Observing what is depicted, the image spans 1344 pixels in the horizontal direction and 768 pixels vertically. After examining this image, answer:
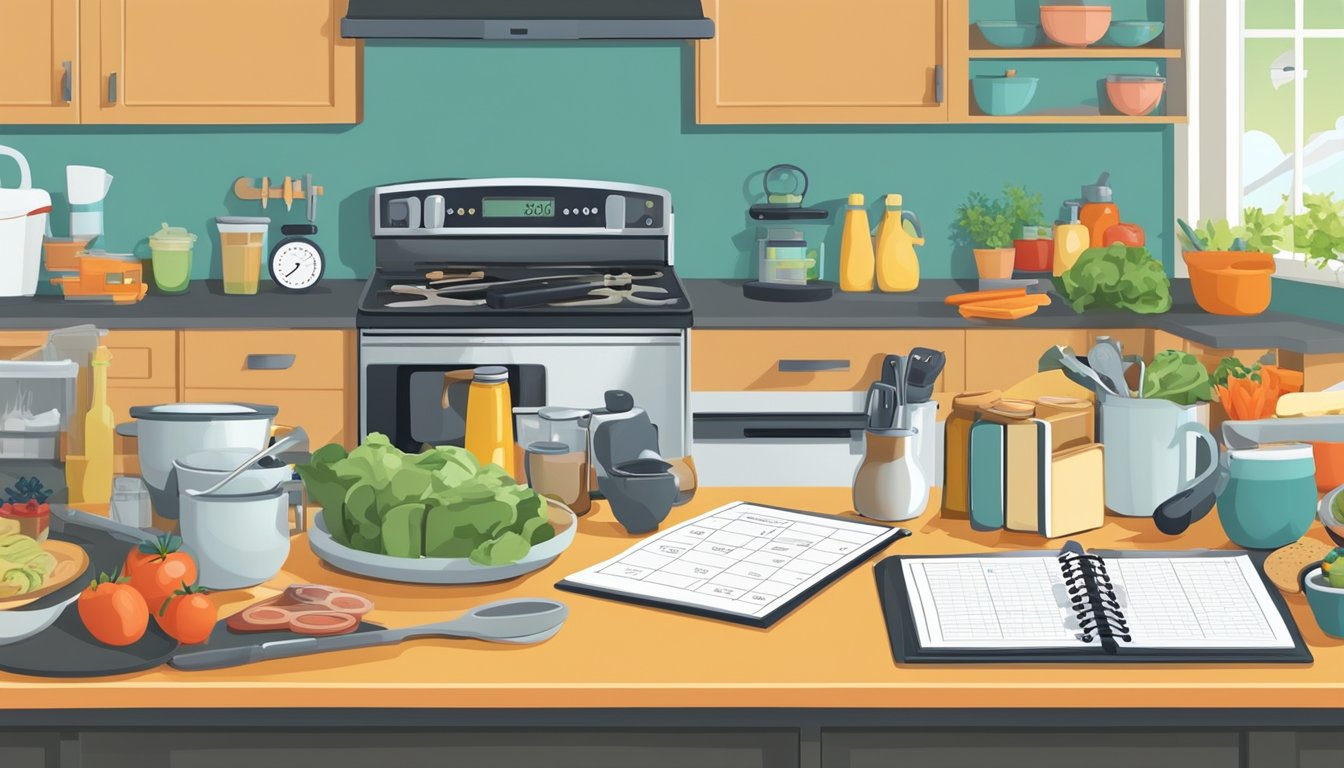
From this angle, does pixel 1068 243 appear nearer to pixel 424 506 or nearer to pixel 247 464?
pixel 424 506

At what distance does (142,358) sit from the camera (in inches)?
143

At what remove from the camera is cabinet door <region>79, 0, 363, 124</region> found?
3.97m

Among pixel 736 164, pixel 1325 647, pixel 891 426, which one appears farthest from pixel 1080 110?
pixel 1325 647

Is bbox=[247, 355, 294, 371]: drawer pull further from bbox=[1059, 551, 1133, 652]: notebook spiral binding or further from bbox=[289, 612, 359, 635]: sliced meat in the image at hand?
bbox=[1059, 551, 1133, 652]: notebook spiral binding

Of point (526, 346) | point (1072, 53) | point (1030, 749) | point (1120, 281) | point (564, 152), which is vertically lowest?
point (1030, 749)

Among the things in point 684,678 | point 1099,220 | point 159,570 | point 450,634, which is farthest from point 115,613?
point 1099,220

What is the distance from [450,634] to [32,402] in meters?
0.79

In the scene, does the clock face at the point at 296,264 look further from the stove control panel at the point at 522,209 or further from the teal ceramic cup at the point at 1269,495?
the teal ceramic cup at the point at 1269,495

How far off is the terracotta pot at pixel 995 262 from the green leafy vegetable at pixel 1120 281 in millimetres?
383

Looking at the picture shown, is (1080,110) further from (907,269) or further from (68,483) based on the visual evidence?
(68,483)

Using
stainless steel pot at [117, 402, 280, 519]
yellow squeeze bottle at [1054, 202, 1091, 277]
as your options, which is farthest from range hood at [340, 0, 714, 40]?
stainless steel pot at [117, 402, 280, 519]

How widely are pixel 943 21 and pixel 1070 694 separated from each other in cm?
301

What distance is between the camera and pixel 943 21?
3988 mm

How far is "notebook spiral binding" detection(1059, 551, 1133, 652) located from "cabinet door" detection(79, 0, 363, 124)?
2969 mm
